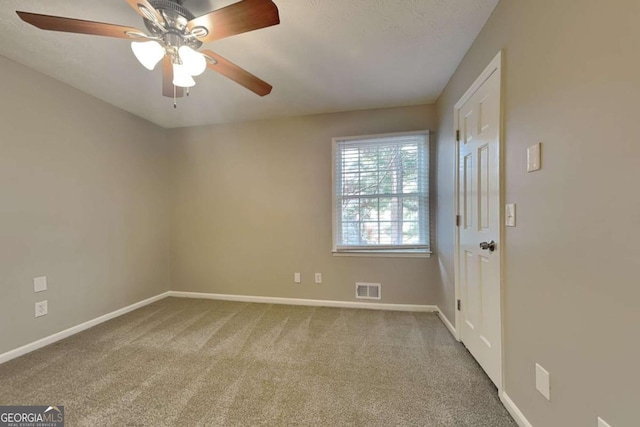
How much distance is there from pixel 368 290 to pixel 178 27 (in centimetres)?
290

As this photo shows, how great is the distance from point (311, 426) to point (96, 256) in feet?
9.08

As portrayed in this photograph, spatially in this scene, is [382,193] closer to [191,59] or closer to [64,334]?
[191,59]

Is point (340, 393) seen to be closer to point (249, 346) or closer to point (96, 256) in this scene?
point (249, 346)

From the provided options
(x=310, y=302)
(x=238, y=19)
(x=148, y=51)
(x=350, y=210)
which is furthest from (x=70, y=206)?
(x=350, y=210)

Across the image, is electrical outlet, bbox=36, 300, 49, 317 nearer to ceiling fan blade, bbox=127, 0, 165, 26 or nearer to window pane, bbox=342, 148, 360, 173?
ceiling fan blade, bbox=127, 0, 165, 26

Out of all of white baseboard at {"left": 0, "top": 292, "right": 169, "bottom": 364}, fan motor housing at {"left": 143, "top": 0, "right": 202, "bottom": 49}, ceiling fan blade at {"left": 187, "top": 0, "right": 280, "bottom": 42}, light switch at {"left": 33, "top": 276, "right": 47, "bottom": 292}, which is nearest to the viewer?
ceiling fan blade at {"left": 187, "top": 0, "right": 280, "bottom": 42}

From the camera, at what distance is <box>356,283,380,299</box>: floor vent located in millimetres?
3038

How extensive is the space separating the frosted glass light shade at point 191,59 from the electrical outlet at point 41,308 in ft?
8.04

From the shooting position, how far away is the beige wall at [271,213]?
3020 millimetres

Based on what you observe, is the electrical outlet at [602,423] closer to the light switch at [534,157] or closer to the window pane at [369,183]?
the light switch at [534,157]

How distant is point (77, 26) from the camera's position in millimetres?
1278

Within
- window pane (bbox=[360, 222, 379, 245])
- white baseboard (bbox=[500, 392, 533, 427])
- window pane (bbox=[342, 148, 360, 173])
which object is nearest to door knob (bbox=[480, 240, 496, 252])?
white baseboard (bbox=[500, 392, 533, 427])

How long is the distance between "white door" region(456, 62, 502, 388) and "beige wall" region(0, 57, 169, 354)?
3585 mm

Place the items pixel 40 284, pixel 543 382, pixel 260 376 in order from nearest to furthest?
pixel 543 382
pixel 260 376
pixel 40 284
